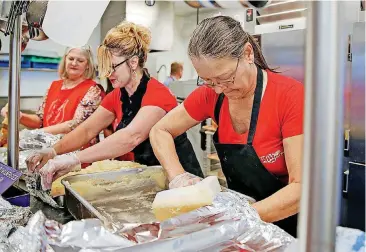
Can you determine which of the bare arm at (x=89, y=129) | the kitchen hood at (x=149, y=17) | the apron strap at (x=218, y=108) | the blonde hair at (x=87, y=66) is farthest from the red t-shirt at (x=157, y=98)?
the kitchen hood at (x=149, y=17)

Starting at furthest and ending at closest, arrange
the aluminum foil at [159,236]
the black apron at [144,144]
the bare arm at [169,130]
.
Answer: the black apron at [144,144] < the bare arm at [169,130] < the aluminum foil at [159,236]

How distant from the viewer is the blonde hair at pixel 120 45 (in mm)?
1899

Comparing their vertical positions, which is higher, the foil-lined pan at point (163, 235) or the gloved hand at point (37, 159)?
the foil-lined pan at point (163, 235)

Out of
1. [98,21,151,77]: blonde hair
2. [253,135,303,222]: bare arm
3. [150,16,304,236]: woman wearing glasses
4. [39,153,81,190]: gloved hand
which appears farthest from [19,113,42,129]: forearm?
[253,135,303,222]: bare arm

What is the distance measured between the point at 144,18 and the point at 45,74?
1.51 meters

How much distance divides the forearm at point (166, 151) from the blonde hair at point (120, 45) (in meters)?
0.41

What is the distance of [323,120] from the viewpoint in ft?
1.23

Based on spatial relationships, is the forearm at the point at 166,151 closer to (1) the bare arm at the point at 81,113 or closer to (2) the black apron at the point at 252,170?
(2) the black apron at the point at 252,170

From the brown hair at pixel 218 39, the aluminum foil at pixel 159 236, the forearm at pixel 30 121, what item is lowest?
the aluminum foil at pixel 159 236

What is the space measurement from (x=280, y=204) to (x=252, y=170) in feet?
1.04

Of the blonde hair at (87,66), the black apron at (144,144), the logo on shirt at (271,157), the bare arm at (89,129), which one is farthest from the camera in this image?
the blonde hair at (87,66)

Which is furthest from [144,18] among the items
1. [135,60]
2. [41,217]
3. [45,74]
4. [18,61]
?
[41,217]

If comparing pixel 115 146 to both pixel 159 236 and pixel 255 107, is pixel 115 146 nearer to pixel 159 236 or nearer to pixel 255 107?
pixel 255 107

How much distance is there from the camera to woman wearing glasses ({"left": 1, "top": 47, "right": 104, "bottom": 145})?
2520 mm
